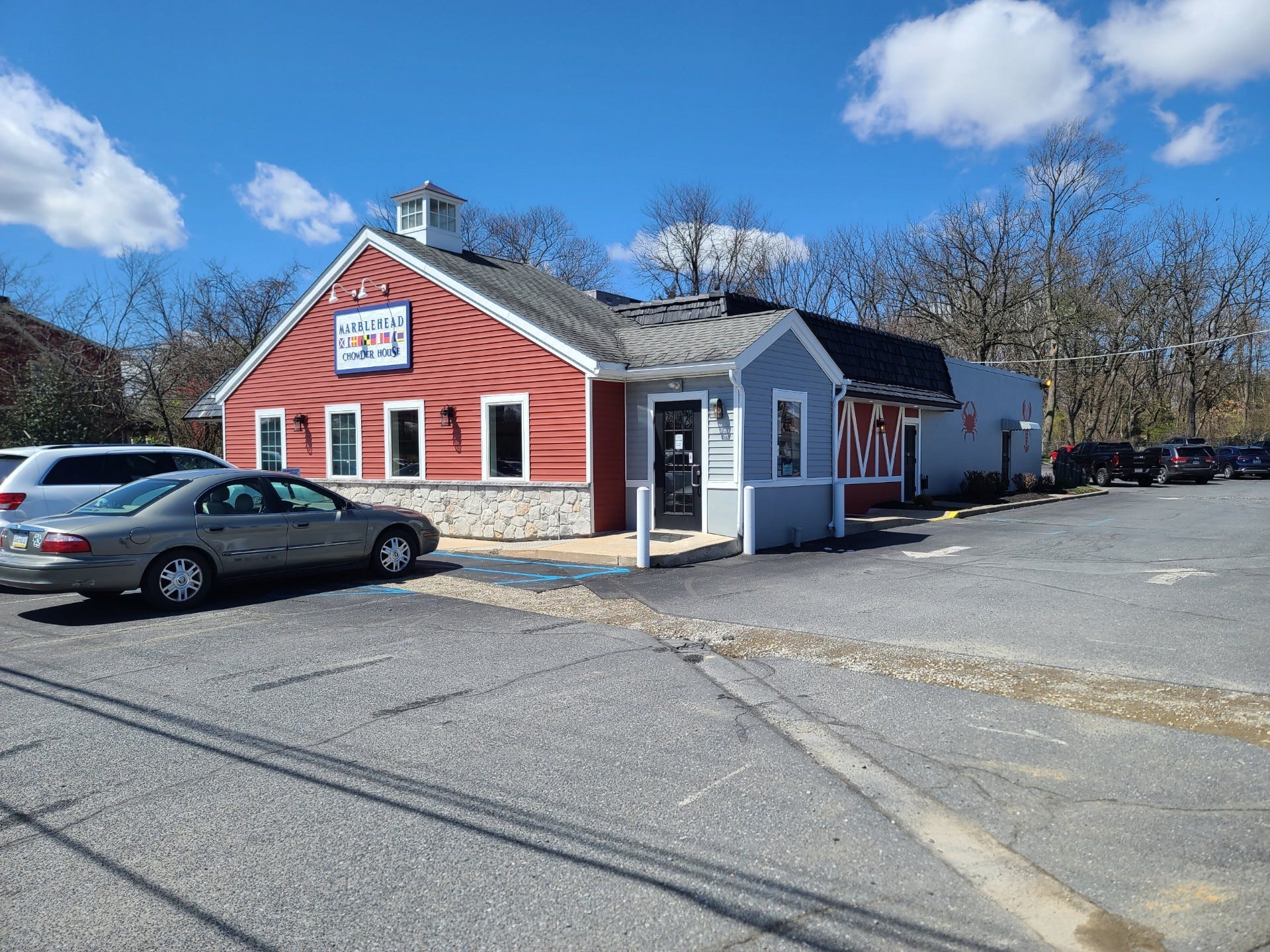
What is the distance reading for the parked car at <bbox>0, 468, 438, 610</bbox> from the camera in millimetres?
8492

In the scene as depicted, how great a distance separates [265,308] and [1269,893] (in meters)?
35.9

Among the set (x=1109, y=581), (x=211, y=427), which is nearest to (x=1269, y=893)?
(x=1109, y=581)

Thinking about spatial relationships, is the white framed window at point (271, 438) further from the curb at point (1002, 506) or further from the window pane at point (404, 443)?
the curb at point (1002, 506)

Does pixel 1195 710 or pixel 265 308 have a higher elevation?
pixel 265 308

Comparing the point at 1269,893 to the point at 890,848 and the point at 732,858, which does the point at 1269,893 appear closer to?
the point at 890,848

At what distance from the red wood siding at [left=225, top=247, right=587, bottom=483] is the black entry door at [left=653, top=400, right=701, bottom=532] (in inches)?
50.8

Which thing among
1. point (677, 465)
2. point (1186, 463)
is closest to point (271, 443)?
point (677, 465)

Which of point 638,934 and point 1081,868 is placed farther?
point 1081,868

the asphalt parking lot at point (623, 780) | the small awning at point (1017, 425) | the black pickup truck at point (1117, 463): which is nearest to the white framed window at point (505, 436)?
the asphalt parking lot at point (623, 780)

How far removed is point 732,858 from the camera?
142 inches

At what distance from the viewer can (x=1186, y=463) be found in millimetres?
33281

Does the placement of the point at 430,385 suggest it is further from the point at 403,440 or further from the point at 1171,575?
the point at 1171,575

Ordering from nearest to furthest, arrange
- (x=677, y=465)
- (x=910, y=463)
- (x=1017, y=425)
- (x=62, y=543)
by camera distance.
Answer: (x=62, y=543) → (x=677, y=465) → (x=910, y=463) → (x=1017, y=425)

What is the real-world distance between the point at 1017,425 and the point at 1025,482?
7.33ft
